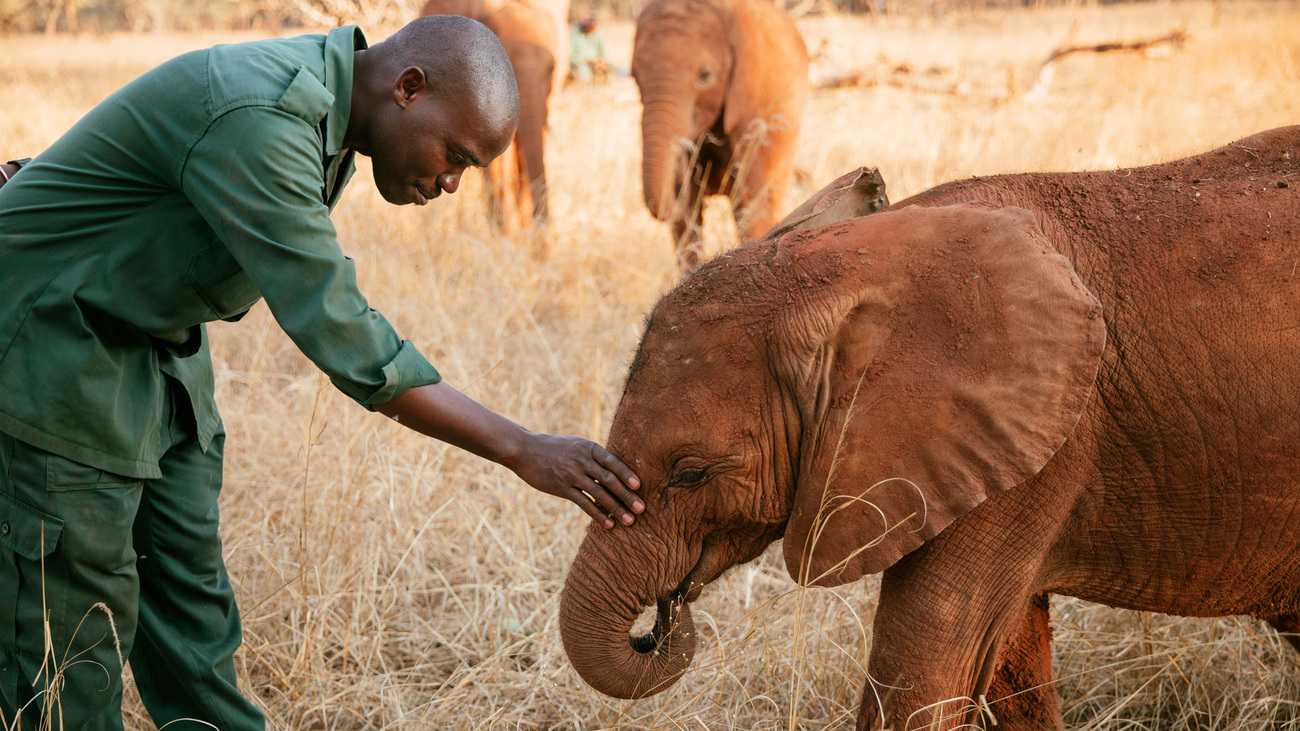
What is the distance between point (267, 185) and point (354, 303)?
1.00ft

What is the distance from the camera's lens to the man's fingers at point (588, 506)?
2455 mm

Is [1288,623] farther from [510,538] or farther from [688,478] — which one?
[510,538]

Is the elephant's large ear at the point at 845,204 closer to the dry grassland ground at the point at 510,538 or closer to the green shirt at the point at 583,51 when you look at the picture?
the dry grassland ground at the point at 510,538

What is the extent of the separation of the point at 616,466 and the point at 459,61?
105cm

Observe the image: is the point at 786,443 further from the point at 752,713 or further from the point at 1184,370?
the point at 752,713

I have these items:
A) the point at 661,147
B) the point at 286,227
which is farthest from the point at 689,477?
the point at 661,147

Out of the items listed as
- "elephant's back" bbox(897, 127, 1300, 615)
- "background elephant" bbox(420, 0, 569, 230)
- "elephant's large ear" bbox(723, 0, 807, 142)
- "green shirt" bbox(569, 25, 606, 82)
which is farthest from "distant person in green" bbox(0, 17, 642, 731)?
"green shirt" bbox(569, 25, 606, 82)

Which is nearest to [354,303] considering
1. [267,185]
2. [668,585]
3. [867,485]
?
[267,185]

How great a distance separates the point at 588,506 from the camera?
2.50 m

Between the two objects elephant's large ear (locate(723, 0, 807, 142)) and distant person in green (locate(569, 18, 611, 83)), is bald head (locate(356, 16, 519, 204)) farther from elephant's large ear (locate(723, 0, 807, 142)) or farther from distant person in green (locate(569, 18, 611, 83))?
distant person in green (locate(569, 18, 611, 83))

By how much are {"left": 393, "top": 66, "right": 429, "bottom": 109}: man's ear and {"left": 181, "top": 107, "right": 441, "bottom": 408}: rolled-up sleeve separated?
0.97 feet

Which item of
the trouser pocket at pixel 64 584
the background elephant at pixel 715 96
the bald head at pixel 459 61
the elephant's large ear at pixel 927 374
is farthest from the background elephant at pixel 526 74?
the elephant's large ear at pixel 927 374

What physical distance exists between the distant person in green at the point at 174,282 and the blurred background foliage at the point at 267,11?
874 centimetres

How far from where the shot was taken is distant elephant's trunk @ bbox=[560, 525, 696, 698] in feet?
8.45
